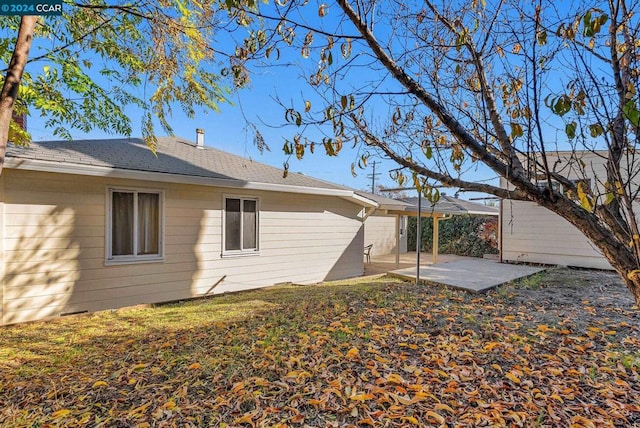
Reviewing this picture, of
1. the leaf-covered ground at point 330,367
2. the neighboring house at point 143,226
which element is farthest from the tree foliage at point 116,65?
the leaf-covered ground at point 330,367

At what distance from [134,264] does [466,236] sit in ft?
50.8

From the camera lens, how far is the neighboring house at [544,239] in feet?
37.1

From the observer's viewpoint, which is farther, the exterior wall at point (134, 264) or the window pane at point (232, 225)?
the window pane at point (232, 225)

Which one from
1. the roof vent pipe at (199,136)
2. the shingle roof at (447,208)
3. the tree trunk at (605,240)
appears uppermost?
the roof vent pipe at (199,136)

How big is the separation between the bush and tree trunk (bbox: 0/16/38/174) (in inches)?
658

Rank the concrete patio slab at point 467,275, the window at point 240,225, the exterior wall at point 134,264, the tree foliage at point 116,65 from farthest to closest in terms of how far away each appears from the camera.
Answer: the window at point 240,225 → the concrete patio slab at point 467,275 → the exterior wall at point 134,264 → the tree foliage at point 116,65

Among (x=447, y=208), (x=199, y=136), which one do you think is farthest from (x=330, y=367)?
(x=447, y=208)

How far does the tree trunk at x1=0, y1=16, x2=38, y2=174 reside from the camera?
160 inches

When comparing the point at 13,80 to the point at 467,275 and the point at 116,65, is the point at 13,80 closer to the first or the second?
the point at 116,65

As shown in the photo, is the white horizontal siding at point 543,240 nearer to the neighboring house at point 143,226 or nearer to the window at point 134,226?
the neighboring house at point 143,226

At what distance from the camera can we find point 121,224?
651 centimetres

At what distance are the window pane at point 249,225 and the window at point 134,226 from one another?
1.95 meters

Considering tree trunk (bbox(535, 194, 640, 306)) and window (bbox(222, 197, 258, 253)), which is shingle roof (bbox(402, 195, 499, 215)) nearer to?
window (bbox(222, 197, 258, 253))

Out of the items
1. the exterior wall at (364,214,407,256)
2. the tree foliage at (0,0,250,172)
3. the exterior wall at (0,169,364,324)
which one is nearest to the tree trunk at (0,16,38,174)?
the tree foliage at (0,0,250,172)
